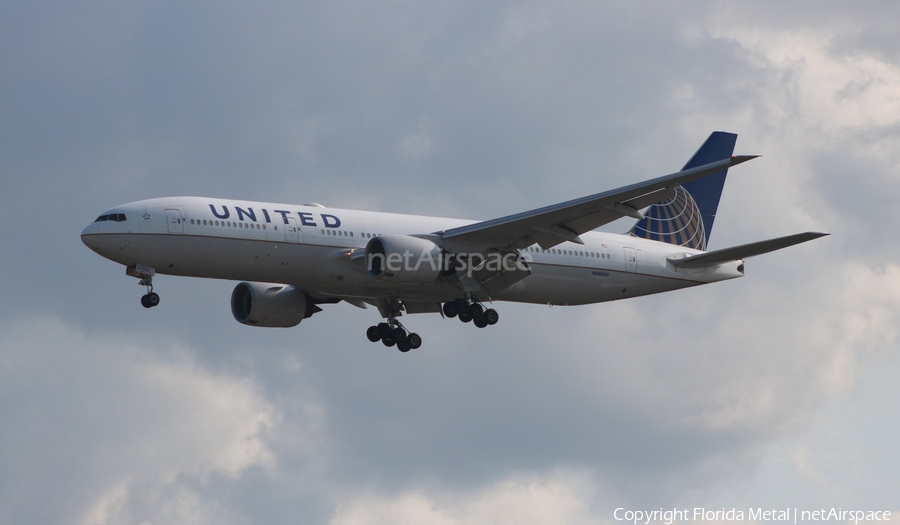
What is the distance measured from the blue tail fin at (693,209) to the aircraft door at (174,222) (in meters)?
19.6

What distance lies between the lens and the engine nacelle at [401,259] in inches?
1676

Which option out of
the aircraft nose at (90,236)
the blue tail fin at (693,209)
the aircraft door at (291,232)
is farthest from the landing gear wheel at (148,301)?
the blue tail fin at (693,209)

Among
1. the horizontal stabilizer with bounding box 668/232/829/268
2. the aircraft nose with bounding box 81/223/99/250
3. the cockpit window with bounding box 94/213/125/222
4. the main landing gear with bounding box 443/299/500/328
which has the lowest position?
the aircraft nose with bounding box 81/223/99/250

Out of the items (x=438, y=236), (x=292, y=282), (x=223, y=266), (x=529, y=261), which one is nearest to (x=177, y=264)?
(x=223, y=266)

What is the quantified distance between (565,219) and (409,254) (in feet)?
18.3

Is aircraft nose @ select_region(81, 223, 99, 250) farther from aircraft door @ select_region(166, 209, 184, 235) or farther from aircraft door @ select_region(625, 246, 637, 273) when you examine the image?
aircraft door @ select_region(625, 246, 637, 273)

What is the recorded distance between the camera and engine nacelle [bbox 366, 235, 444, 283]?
42559mm

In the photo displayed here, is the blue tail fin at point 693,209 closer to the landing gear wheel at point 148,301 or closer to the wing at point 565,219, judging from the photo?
the wing at point 565,219

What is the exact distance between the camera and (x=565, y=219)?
43281 mm

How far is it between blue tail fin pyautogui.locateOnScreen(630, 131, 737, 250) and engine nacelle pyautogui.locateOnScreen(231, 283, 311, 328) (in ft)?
47.4

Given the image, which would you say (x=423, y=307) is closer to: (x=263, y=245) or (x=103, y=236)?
(x=263, y=245)

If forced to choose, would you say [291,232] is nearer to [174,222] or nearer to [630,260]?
[174,222]

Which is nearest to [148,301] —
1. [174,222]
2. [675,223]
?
[174,222]
